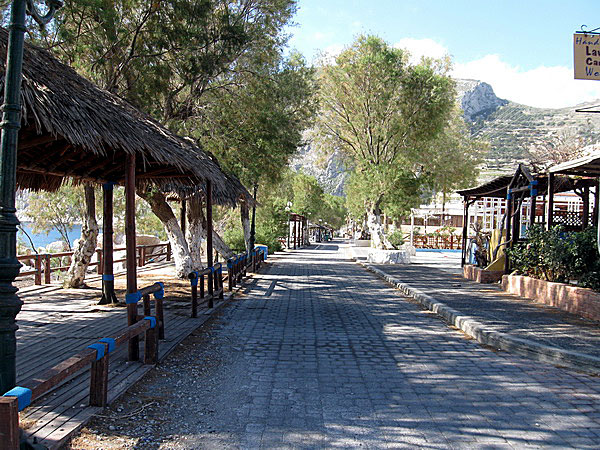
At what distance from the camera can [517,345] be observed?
6.94 m

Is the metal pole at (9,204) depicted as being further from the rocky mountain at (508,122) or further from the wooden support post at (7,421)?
the rocky mountain at (508,122)

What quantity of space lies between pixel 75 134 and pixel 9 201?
1.98 m

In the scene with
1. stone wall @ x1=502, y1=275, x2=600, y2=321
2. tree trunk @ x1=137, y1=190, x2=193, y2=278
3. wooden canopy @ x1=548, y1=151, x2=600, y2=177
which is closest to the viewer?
stone wall @ x1=502, y1=275, x2=600, y2=321

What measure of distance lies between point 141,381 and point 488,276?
12321 millimetres

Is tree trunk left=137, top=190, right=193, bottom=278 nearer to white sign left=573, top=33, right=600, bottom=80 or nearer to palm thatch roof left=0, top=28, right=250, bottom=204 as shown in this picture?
palm thatch roof left=0, top=28, right=250, bottom=204

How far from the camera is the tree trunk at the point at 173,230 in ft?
45.4

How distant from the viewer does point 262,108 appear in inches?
575

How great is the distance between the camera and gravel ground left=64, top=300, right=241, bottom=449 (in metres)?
3.79

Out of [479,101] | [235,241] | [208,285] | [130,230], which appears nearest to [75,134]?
[130,230]

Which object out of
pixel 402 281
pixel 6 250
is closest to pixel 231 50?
pixel 402 281

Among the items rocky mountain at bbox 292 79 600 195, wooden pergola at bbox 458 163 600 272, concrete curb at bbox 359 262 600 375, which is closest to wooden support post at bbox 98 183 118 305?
concrete curb at bbox 359 262 600 375

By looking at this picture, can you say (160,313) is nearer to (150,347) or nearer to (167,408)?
(150,347)

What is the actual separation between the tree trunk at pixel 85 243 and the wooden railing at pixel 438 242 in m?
33.8

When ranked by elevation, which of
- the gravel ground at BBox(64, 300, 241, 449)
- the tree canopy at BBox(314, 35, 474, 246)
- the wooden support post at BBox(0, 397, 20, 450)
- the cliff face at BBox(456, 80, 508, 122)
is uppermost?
the cliff face at BBox(456, 80, 508, 122)
